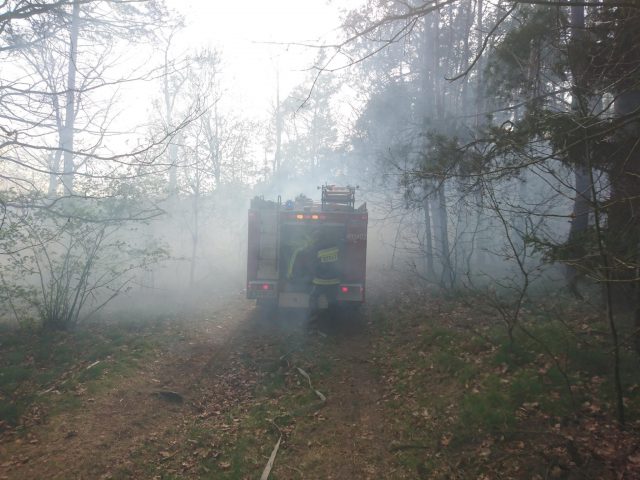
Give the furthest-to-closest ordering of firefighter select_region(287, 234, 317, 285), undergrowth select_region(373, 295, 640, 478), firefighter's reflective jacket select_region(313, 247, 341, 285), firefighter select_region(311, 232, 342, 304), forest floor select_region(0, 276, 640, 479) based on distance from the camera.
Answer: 1. firefighter select_region(287, 234, 317, 285)
2. firefighter's reflective jacket select_region(313, 247, 341, 285)
3. firefighter select_region(311, 232, 342, 304)
4. forest floor select_region(0, 276, 640, 479)
5. undergrowth select_region(373, 295, 640, 478)

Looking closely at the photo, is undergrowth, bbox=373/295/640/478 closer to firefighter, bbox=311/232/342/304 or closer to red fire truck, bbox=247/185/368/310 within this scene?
firefighter, bbox=311/232/342/304

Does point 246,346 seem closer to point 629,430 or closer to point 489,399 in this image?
point 489,399

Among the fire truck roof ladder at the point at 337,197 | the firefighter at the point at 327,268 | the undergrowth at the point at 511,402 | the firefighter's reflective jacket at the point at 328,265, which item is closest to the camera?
the undergrowth at the point at 511,402

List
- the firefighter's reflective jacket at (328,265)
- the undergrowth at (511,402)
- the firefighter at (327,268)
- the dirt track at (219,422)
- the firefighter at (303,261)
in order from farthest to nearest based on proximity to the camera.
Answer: the firefighter at (303,261) → the firefighter's reflective jacket at (328,265) → the firefighter at (327,268) → the dirt track at (219,422) → the undergrowth at (511,402)

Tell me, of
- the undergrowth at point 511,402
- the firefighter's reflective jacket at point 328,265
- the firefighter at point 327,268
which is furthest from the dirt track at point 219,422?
the firefighter's reflective jacket at point 328,265

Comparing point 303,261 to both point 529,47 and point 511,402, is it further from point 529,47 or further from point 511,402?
point 529,47

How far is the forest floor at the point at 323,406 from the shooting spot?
4434 mm

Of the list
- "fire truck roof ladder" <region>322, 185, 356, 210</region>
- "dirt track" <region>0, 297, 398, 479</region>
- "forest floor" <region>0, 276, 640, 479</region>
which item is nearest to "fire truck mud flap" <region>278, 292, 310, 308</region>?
"forest floor" <region>0, 276, 640, 479</region>

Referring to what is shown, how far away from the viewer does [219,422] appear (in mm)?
5711

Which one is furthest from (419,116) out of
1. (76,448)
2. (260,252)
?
(76,448)

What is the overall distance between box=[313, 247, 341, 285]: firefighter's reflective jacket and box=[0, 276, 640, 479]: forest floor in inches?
72.5

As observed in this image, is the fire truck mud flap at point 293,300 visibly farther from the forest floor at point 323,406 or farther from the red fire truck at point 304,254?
the forest floor at point 323,406

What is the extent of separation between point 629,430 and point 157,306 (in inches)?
498

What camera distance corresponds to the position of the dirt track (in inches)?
182
